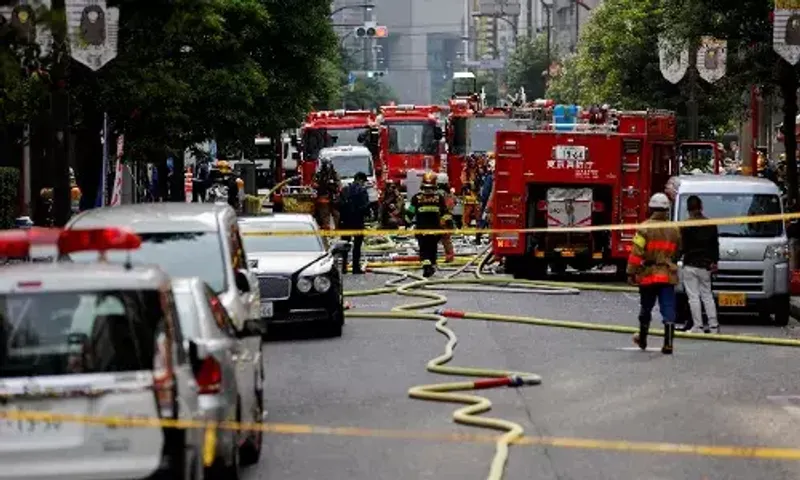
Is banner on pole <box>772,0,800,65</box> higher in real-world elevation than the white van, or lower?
higher

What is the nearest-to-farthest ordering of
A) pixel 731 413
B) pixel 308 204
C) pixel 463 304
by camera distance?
pixel 731 413, pixel 463 304, pixel 308 204

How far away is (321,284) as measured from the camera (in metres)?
21.7

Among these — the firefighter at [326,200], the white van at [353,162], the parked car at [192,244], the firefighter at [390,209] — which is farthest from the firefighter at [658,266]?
the white van at [353,162]

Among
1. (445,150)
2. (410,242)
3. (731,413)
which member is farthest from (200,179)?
(731,413)

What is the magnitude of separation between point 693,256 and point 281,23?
26.4m

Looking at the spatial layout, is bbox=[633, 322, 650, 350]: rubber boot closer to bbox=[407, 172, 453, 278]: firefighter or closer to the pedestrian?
the pedestrian

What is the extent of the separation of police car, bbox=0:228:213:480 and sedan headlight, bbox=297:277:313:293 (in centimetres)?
1109

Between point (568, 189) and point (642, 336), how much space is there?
11.3 metres

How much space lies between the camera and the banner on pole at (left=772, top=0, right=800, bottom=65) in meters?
27.7

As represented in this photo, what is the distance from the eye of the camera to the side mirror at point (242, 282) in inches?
579

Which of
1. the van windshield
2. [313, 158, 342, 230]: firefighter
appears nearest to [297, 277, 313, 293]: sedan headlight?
the van windshield

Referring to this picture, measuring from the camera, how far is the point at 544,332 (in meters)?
22.9

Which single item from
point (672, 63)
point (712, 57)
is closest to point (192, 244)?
point (712, 57)

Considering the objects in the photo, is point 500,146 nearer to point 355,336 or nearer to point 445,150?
point 355,336
